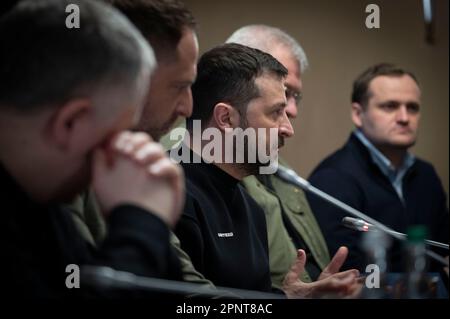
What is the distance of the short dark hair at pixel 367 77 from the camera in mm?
3037

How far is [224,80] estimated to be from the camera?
1.94 metres

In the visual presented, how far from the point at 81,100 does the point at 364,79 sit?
2191 mm

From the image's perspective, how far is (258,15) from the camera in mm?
3180

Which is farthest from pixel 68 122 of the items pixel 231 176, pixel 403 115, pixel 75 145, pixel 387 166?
pixel 403 115

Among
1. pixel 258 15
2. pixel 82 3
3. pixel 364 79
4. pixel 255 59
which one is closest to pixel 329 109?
pixel 364 79

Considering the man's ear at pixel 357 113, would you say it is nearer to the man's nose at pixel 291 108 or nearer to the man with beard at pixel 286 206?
the man with beard at pixel 286 206

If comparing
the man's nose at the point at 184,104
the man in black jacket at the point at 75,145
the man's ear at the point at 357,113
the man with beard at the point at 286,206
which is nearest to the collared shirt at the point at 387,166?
the man's ear at the point at 357,113

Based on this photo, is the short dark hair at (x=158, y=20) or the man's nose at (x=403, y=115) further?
the man's nose at (x=403, y=115)

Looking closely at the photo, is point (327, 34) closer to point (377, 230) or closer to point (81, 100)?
point (377, 230)

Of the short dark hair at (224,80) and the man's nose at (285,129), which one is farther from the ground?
the short dark hair at (224,80)

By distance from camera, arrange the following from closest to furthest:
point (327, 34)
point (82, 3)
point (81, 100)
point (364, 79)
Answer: point (81, 100) < point (82, 3) < point (364, 79) < point (327, 34)

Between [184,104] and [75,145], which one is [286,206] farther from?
[75,145]

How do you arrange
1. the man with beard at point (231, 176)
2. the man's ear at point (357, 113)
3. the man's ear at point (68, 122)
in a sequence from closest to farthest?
the man's ear at point (68, 122)
the man with beard at point (231, 176)
the man's ear at point (357, 113)

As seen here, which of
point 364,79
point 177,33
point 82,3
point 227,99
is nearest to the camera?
point 82,3
